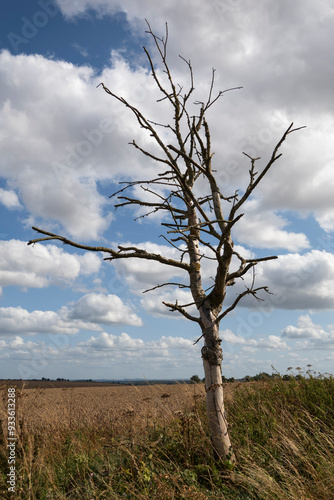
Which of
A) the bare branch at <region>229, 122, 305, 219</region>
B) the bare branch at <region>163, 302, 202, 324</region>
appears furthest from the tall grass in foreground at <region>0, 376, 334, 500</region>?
the bare branch at <region>229, 122, 305, 219</region>

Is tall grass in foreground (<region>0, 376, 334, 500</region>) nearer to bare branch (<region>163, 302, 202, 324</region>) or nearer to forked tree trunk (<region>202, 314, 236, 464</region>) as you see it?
forked tree trunk (<region>202, 314, 236, 464</region>)

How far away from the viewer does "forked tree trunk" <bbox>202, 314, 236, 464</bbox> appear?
4.76 meters

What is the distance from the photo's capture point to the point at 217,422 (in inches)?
187

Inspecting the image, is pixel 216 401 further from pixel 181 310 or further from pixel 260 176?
pixel 260 176

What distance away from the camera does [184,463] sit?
16.4 ft

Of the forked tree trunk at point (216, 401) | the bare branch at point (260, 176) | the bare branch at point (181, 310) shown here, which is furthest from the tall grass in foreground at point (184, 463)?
the bare branch at point (260, 176)

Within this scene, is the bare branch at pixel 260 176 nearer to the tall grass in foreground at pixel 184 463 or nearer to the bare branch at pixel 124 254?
the bare branch at pixel 124 254

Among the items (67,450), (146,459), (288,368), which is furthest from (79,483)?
(288,368)

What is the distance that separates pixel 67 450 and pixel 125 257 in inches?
145

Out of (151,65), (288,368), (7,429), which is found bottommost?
(7,429)

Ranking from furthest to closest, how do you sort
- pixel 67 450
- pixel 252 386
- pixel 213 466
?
pixel 252 386 < pixel 67 450 < pixel 213 466

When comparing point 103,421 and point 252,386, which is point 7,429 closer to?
point 103,421

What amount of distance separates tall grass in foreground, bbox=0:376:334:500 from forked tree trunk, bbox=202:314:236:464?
197 millimetres

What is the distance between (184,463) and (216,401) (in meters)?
1.06
